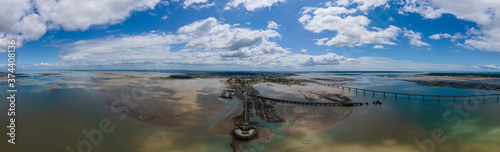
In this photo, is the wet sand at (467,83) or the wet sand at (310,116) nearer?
the wet sand at (310,116)

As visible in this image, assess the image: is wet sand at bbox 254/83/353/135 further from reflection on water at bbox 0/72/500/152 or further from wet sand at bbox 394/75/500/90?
wet sand at bbox 394/75/500/90

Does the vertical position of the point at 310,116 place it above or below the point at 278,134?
above

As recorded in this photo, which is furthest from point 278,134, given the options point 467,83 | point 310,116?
point 467,83

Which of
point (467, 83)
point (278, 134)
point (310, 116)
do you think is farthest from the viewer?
point (467, 83)

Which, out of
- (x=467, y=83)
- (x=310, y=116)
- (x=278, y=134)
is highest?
(x=467, y=83)

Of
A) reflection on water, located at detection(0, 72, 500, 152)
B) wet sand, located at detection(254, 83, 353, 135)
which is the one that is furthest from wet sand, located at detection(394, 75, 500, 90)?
wet sand, located at detection(254, 83, 353, 135)

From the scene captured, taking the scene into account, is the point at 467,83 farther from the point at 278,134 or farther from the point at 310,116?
the point at 278,134

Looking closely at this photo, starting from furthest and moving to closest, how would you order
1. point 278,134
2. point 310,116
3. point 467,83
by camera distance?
1. point 467,83
2. point 310,116
3. point 278,134

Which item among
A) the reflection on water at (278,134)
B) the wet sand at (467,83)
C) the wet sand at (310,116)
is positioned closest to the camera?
the reflection on water at (278,134)

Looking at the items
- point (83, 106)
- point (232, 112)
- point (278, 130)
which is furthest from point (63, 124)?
point (278, 130)

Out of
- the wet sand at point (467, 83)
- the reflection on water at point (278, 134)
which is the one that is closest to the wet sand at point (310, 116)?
the reflection on water at point (278, 134)

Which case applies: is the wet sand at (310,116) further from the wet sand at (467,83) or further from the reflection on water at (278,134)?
the wet sand at (467,83)

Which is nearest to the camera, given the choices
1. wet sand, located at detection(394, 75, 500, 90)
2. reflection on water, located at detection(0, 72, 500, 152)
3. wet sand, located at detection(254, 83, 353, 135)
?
reflection on water, located at detection(0, 72, 500, 152)
